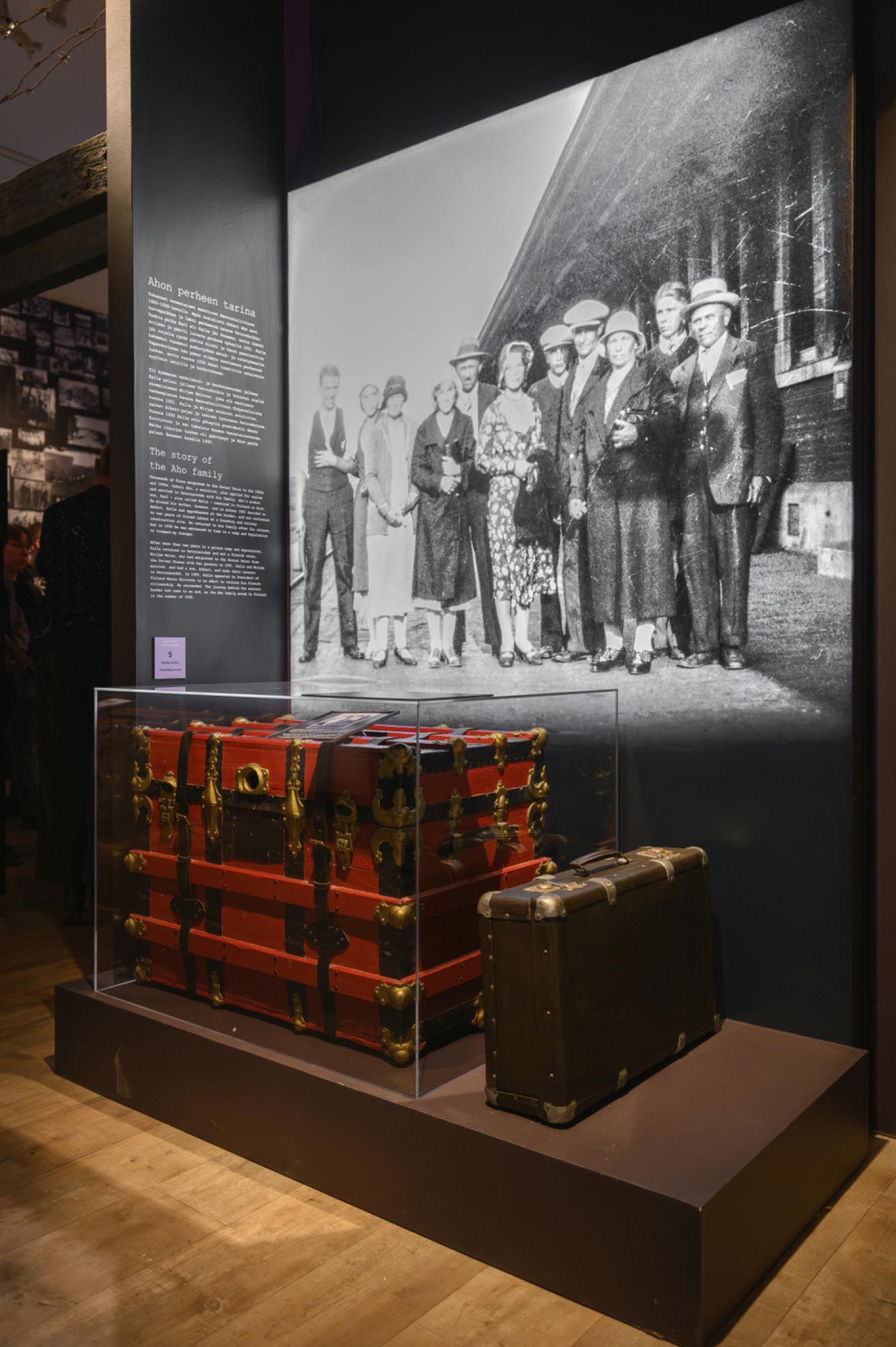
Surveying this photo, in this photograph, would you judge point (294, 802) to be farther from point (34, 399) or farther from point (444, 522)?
point (34, 399)

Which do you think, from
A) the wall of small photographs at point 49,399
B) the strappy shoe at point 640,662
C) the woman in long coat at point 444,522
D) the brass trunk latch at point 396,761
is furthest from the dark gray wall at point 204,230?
the wall of small photographs at point 49,399

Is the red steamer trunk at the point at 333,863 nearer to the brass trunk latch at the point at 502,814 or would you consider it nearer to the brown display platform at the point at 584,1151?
the brass trunk latch at the point at 502,814

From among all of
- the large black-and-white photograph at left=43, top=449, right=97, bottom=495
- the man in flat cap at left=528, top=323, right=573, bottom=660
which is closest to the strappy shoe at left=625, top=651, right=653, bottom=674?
the man in flat cap at left=528, top=323, right=573, bottom=660

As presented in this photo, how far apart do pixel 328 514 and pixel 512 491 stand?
770 mm

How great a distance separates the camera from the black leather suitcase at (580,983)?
6.70 feet

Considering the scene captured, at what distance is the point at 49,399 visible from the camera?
779 cm

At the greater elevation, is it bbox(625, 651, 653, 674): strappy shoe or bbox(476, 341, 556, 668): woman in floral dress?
bbox(476, 341, 556, 668): woman in floral dress

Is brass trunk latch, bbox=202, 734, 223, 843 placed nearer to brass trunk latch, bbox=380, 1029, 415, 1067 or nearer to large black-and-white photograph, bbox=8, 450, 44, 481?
brass trunk latch, bbox=380, 1029, 415, 1067

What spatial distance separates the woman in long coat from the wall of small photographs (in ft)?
16.5

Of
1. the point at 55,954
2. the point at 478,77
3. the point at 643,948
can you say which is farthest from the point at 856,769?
the point at 55,954

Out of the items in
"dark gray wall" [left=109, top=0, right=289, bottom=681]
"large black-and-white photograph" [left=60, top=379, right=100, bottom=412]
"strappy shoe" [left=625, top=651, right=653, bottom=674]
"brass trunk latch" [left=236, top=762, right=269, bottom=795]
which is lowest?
"brass trunk latch" [left=236, top=762, right=269, bottom=795]

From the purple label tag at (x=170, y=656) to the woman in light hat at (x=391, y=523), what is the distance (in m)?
0.63

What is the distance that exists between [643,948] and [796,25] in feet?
7.57

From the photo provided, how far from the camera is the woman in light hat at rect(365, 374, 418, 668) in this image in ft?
11.1
